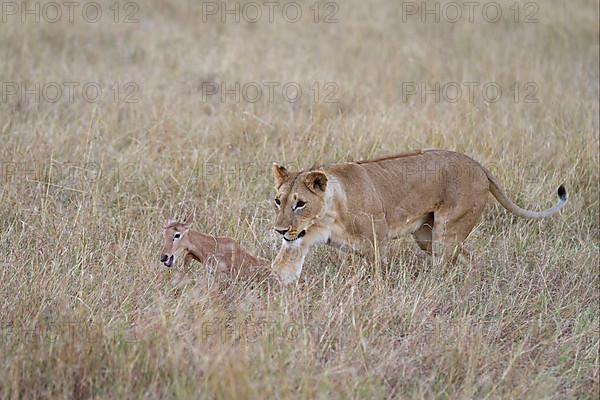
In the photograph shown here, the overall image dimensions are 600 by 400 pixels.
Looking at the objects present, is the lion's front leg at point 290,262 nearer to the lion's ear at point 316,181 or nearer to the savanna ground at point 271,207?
the savanna ground at point 271,207

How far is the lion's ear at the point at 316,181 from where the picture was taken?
5.52 meters

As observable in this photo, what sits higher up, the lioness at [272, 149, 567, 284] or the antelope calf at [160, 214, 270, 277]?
the lioness at [272, 149, 567, 284]

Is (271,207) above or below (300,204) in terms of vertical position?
below

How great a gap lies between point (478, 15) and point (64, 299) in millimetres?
9641

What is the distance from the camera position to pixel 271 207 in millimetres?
7117

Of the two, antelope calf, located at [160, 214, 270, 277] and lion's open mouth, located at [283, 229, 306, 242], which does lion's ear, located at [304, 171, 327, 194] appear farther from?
antelope calf, located at [160, 214, 270, 277]

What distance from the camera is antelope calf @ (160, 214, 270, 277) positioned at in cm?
560

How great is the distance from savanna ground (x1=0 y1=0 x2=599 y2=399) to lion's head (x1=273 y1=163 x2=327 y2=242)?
1.24 ft

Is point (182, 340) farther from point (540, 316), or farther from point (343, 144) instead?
point (343, 144)

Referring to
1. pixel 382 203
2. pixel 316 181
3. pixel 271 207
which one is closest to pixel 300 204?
pixel 316 181

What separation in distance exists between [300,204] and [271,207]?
159 centimetres

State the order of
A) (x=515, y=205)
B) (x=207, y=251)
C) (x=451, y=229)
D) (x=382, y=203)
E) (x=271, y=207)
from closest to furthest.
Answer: (x=207, y=251), (x=382, y=203), (x=451, y=229), (x=515, y=205), (x=271, y=207)

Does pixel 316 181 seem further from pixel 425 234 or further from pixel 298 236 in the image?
pixel 425 234

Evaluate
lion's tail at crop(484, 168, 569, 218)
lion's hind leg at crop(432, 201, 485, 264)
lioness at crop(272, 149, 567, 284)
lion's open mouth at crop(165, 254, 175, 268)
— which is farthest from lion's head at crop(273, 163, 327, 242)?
lion's tail at crop(484, 168, 569, 218)
